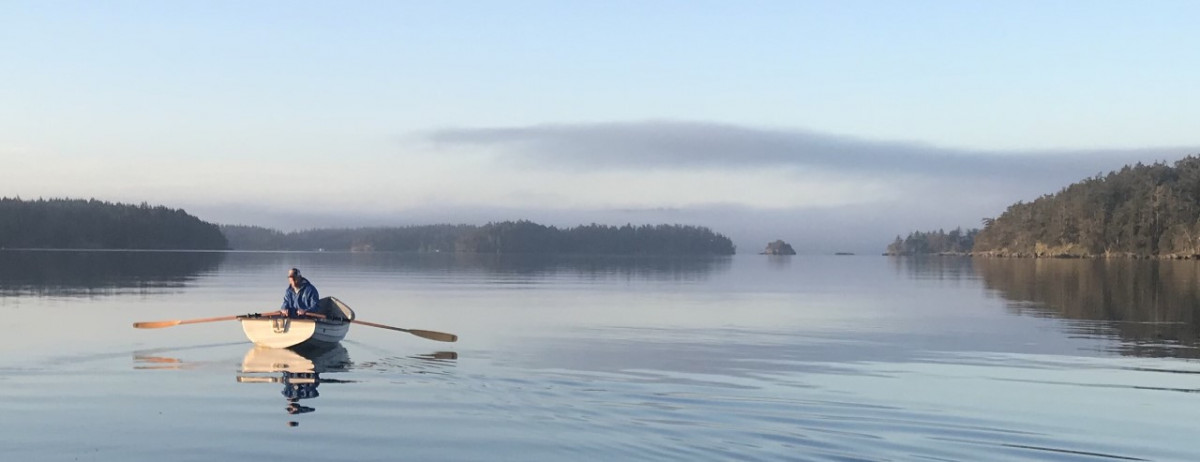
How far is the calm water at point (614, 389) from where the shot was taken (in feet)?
48.1

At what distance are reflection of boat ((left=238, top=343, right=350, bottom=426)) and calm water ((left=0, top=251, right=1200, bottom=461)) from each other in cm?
9

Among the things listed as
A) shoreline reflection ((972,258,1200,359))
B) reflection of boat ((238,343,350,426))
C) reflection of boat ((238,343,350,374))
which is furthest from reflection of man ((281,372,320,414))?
shoreline reflection ((972,258,1200,359))

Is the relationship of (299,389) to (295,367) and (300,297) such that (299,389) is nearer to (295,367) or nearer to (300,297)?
(295,367)

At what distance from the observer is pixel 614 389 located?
19.9m

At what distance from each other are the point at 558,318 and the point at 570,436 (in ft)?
76.9

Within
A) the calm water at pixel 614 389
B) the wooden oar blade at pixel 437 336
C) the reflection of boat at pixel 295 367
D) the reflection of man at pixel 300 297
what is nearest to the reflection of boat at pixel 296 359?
the reflection of boat at pixel 295 367

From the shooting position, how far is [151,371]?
22.4 metres

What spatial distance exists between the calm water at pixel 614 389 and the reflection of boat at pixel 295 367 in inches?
3.4

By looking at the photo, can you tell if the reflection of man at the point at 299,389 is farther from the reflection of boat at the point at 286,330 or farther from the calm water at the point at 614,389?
the reflection of boat at the point at 286,330

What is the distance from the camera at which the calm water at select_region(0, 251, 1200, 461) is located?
14672 millimetres

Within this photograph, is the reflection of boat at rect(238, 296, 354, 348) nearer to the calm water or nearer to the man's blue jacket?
the calm water

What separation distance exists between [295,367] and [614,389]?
25.7 ft

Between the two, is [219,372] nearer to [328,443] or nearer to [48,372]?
[48,372]

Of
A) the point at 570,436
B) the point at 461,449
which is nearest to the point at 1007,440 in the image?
the point at 570,436
